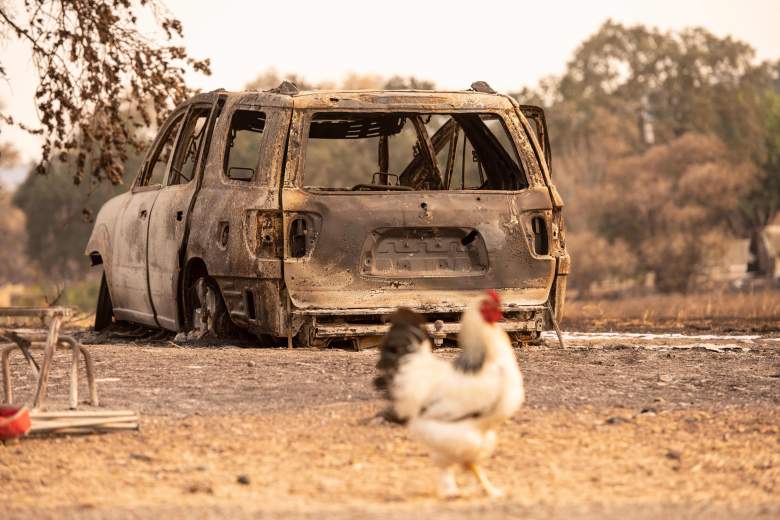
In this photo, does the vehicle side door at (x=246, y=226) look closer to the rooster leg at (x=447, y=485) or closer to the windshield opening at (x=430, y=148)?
the windshield opening at (x=430, y=148)

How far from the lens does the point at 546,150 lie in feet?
40.8

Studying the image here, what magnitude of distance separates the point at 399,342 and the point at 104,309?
8074 mm

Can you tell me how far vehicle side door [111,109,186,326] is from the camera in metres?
12.8

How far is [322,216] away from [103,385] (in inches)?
80.1

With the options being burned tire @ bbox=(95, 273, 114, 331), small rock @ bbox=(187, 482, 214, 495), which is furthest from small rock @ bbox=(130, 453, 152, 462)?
burned tire @ bbox=(95, 273, 114, 331)

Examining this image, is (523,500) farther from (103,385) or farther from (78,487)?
(103,385)

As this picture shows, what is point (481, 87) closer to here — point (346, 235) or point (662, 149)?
point (346, 235)

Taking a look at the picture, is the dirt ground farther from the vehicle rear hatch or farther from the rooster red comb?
the rooster red comb

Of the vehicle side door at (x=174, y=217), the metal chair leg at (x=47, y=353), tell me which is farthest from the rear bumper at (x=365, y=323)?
the metal chair leg at (x=47, y=353)

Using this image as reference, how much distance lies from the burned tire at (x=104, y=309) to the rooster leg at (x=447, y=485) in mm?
8135

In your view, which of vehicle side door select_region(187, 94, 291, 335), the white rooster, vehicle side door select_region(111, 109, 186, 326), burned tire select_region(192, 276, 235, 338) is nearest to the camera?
the white rooster

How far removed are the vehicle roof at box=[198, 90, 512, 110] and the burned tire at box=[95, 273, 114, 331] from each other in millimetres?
3448

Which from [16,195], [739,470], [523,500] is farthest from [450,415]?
[16,195]

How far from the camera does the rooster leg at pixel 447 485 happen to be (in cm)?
668
